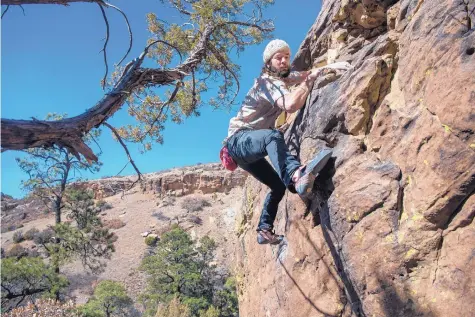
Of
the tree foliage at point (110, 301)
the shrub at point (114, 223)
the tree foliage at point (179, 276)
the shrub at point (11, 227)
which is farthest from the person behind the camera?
the shrub at point (11, 227)

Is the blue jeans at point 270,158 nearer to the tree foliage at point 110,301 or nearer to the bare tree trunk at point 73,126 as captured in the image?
the bare tree trunk at point 73,126

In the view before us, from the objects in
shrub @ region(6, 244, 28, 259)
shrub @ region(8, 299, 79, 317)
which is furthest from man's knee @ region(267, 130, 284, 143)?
shrub @ region(6, 244, 28, 259)

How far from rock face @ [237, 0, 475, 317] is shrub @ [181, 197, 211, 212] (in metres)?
32.3

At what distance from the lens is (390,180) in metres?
2.80

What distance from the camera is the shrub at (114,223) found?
33.4 metres

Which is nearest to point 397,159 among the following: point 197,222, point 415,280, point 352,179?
point 352,179

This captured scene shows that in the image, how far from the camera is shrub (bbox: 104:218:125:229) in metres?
33.4

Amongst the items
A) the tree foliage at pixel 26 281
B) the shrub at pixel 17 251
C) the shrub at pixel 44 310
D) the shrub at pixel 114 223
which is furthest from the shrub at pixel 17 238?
the shrub at pixel 44 310

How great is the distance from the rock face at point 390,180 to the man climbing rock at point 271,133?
0.35 meters

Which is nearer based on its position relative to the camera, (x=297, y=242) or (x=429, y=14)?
(x=429, y=14)

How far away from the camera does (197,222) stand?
33.2 metres

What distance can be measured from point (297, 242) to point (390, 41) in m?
2.21

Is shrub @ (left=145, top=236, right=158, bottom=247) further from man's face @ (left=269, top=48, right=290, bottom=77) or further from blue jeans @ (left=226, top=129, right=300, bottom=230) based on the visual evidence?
man's face @ (left=269, top=48, right=290, bottom=77)

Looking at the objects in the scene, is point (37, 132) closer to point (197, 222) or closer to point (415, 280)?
point (415, 280)
